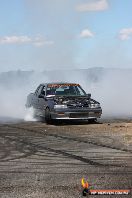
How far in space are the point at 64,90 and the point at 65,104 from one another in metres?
1.51

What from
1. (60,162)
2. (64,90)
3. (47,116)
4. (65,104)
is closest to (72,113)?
(65,104)

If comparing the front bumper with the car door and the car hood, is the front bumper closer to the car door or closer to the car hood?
the car hood

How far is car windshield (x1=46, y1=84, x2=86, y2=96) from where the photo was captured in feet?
60.1

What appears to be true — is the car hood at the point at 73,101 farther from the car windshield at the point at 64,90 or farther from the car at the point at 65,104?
the car windshield at the point at 64,90

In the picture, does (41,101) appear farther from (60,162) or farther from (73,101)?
(60,162)

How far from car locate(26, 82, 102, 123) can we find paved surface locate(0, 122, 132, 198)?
2.53 meters

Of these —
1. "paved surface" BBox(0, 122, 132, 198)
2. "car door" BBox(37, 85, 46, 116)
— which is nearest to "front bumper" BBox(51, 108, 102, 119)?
"car door" BBox(37, 85, 46, 116)

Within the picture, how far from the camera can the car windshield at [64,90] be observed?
60.1 ft

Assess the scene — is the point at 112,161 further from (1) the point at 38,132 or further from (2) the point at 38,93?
(2) the point at 38,93

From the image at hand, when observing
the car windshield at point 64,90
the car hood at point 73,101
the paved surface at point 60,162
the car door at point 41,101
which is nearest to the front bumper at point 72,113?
the car hood at point 73,101

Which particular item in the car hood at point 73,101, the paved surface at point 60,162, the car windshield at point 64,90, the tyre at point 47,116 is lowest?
the paved surface at point 60,162

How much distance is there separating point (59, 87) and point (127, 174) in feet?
36.5

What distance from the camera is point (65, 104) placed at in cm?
1708

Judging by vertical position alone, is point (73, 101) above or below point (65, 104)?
above
